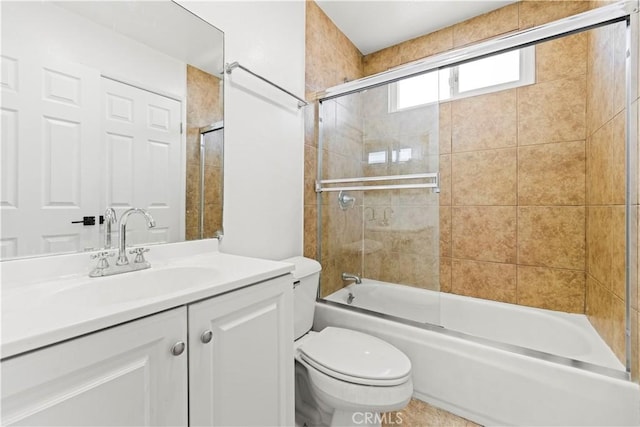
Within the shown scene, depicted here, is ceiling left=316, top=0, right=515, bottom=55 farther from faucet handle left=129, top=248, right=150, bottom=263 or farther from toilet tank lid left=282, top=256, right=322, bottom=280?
faucet handle left=129, top=248, right=150, bottom=263

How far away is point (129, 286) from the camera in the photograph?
0.89m

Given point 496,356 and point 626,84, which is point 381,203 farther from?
point 626,84

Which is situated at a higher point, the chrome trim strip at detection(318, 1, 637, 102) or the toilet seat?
the chrome trim strip at detection(318, 1, 637, 102)

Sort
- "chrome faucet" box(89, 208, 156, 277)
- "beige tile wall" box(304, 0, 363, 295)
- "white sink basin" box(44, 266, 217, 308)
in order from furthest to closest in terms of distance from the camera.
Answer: "beige tile wall" box(304, 0, 363, 295) < "chrome faucet" box(89, 208, 156, 277) < "white sink basin" box(44, 266, 217, 308)

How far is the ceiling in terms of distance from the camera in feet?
6.33

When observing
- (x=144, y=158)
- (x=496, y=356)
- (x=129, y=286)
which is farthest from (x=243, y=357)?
(x=496, y=356)

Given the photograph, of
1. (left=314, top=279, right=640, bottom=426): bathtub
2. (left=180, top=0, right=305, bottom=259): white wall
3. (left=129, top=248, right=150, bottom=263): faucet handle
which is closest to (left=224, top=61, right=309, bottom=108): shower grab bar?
(left=180, top=0, right=305, bottom=259): white wall

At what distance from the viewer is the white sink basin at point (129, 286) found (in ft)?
2.58

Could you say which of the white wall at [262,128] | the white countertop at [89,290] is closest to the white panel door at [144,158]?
the white countertop at [89,290]

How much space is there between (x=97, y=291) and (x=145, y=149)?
553 millimetres

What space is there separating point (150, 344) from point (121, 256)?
453mm

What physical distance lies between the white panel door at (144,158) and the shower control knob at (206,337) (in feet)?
1.85

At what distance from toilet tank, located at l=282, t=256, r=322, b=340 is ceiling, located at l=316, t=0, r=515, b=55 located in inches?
69.8

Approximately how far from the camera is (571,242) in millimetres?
1764
